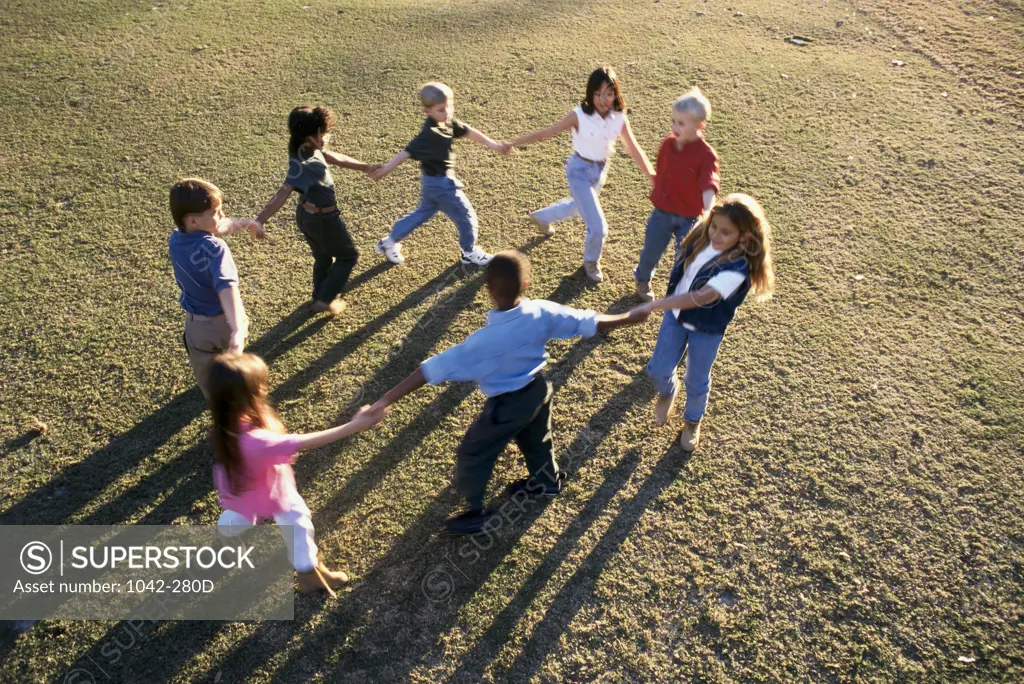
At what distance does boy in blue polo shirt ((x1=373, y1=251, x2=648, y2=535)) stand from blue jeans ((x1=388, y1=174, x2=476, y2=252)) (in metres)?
2.15

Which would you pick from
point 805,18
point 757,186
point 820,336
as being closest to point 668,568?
point 820,336

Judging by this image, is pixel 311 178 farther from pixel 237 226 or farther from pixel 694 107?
pixel 694 107

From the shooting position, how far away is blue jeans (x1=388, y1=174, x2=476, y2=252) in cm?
530

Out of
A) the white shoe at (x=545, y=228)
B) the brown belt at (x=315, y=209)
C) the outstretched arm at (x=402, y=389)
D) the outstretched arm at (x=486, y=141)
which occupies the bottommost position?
the white shoe at (x=545, y=228)

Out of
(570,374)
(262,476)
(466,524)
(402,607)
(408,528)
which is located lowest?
(402,607)

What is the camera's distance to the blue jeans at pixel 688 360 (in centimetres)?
393

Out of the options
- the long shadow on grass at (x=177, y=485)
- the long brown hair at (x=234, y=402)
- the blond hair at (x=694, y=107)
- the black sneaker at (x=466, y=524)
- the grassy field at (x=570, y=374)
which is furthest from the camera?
the blond hair at (x=694, y=107)

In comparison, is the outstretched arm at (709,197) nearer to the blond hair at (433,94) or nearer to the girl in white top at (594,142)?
the girl in white top at (594,142)

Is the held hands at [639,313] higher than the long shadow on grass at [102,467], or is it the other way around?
the held hands at [639,313]

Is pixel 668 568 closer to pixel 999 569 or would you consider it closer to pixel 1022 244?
pixel 999 569

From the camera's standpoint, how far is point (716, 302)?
3.60 meters

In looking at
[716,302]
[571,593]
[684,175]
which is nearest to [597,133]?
[684,175]

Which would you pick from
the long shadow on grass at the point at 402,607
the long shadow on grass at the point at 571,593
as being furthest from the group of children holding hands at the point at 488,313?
the long shadow on grass at the point at 571,593

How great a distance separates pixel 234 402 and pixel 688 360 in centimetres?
251
